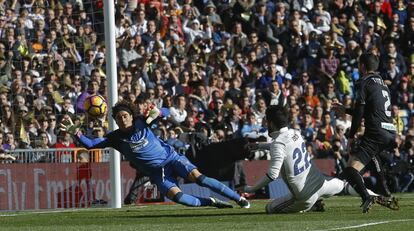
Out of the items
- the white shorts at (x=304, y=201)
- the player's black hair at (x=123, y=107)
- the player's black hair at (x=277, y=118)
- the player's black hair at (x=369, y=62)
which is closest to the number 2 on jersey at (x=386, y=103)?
the player's black hair at (x=369, y=62)

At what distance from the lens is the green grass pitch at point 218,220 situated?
531 inches

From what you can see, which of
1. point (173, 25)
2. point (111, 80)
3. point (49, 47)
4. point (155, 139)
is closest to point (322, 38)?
point (173, 25)

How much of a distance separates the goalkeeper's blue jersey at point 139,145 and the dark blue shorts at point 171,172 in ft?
0.24

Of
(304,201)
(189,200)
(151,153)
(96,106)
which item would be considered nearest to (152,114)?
(151,153)

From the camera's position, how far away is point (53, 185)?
73.0ft

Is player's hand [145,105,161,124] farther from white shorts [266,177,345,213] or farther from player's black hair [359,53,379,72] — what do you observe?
player's black hair [359,53,379,72]

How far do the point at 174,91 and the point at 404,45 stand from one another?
24.0ft

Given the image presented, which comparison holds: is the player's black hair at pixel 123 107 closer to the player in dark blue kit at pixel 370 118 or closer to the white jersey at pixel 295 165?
the white jersey at pixel 295 165

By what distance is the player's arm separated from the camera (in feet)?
48.5

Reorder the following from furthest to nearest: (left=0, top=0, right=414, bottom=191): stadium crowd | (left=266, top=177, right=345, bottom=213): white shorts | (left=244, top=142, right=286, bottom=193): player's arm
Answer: (left=0, top=0, right=414, bottom=191): stadium crowd → (left=266, top=177, right=345, bottom=213): white shorts → (left=244, top=142, right=286, bottom=193): player's arm

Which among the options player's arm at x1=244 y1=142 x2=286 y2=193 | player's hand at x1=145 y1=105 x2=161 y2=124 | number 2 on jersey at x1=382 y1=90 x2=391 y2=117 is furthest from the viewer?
player's hand at x1=145 y1=105 x2=161 y2=124

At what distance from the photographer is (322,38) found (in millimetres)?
29766

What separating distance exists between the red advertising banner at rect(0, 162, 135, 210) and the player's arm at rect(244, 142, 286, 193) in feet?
24.8

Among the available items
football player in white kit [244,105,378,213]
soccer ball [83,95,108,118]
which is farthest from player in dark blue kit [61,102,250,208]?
football player in white kit [244,105,378,213]
